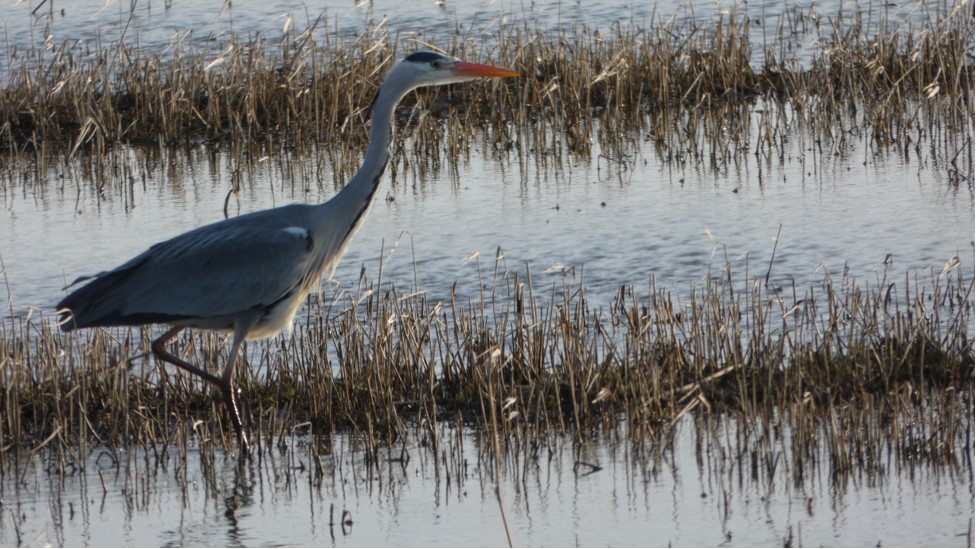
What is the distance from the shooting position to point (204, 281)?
6.90 meters

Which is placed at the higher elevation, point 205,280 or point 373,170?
point 373,170

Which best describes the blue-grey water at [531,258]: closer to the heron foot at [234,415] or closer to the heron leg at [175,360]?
the heron foot at [234,415]

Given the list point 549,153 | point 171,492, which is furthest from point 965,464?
point 549,153

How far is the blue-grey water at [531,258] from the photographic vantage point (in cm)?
537

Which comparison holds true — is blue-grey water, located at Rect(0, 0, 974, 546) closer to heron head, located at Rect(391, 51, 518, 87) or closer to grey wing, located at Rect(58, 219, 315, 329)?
grey wing, located at Rect(58, 219, 315, 329)

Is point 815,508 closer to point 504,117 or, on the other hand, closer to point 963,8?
point 504,117

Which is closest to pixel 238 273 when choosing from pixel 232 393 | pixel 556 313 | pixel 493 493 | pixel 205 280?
pixel 205 280

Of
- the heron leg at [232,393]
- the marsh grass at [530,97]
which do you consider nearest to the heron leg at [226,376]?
the heron leg at [232,393]

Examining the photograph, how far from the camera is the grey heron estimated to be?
6.86m

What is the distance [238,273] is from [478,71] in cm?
152

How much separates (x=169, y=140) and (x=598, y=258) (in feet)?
17.0

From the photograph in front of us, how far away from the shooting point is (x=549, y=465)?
5.91m

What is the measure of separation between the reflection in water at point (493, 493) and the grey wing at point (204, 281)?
0.74 meters

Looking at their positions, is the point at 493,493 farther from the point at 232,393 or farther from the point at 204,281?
the point at 204,281
